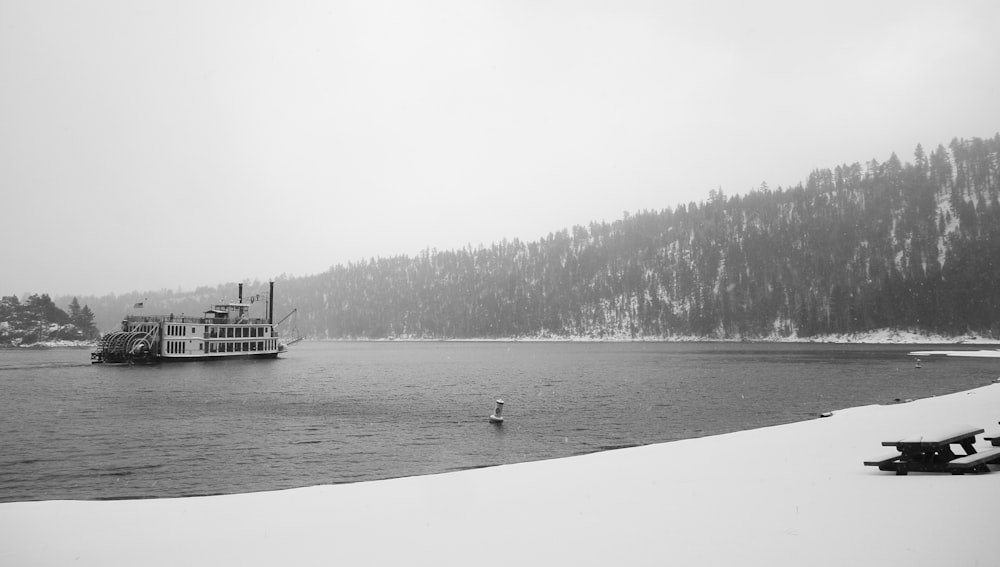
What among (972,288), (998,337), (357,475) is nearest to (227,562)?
(357,475)

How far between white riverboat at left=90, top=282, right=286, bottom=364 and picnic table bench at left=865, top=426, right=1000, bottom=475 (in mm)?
107069

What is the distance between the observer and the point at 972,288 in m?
185

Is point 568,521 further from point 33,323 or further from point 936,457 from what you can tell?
point 33,323

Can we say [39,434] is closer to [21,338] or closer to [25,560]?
[25,560]

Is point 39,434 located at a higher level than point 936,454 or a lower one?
lower

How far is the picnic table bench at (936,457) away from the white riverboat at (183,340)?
351ft

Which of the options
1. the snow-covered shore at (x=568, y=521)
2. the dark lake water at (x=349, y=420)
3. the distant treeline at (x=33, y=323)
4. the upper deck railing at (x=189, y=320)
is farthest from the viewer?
the distant treeline at (x=33, y=323)

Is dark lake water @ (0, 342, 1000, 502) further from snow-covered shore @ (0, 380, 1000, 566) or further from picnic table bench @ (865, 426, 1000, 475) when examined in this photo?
picnic table bench @ (865, 426, 1000, 475)

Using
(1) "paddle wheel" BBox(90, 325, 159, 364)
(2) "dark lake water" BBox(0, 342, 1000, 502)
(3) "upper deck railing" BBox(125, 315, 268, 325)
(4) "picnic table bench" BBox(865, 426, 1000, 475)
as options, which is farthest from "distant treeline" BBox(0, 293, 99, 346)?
(4) "picnic table bench" BBox(865, 426, 1000, 475)

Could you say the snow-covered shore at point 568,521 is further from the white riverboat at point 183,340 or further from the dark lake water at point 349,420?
the white riverboat at point 183,340

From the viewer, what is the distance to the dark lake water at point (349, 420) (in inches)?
876

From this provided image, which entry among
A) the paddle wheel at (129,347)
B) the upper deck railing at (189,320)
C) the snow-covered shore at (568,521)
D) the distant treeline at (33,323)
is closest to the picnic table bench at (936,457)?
the snow-covered shore at (568,521)

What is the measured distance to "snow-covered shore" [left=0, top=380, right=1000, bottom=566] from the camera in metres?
7.92

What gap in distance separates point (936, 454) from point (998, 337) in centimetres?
20136
